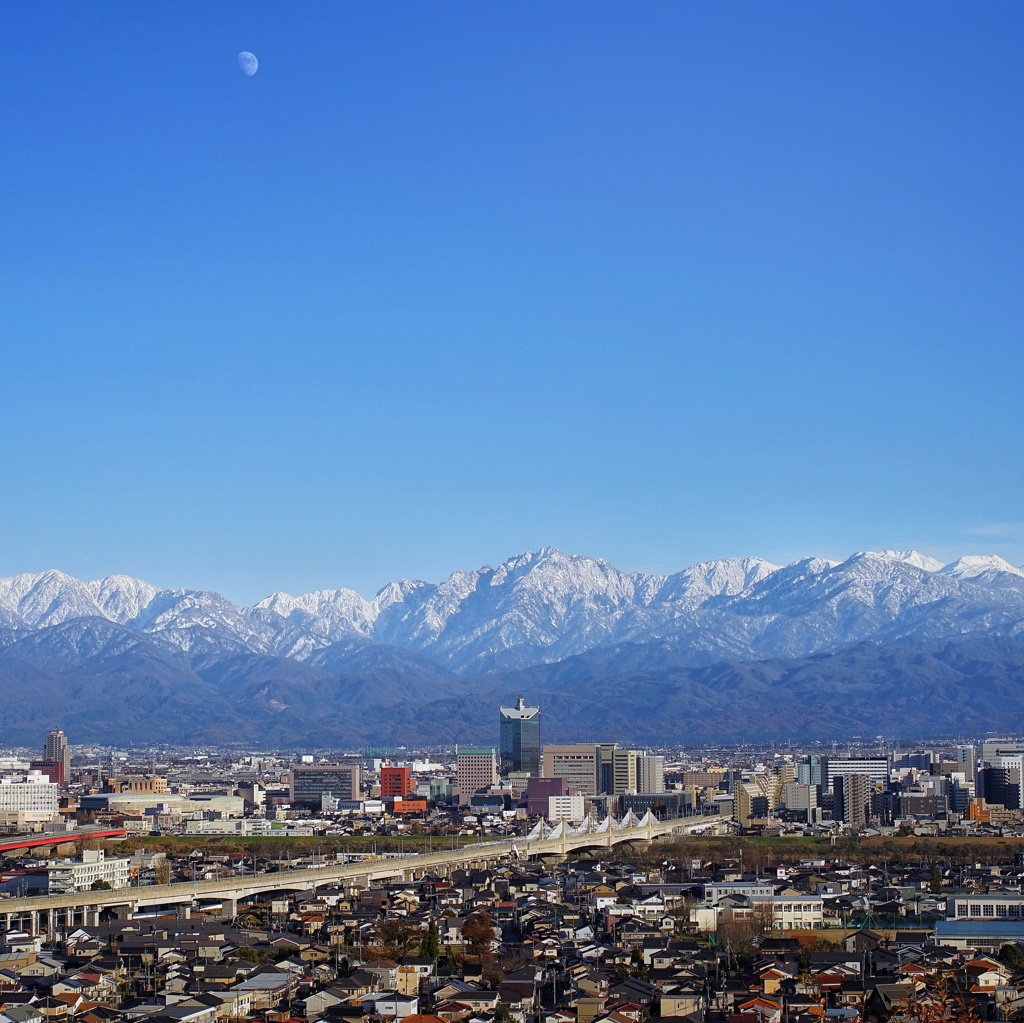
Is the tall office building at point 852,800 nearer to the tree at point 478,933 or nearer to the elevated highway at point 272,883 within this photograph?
the elevated highway at point 272,883

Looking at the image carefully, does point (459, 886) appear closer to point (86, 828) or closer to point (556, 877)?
point (556, 877)

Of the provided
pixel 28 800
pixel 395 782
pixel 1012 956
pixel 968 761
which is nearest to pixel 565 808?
pixel 395 782

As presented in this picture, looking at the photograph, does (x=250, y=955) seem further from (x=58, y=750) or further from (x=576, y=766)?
(x=58, y=750)

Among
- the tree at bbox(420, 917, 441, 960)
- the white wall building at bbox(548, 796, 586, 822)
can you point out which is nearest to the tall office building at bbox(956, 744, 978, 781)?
the white wall building at bbox(548, 796, 586, 822)

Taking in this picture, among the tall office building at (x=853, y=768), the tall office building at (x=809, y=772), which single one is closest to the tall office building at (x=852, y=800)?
the tall office building at (x=853, y=768)

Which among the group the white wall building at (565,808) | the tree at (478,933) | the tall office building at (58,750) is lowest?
the tree at (478,933)

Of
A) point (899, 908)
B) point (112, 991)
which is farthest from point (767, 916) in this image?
point (112, 991)

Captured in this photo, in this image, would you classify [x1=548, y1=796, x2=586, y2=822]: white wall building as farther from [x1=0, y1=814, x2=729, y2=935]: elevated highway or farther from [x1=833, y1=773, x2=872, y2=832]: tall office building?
[x1=0, y1=814, x2=729, y2=935]: elevated highway
